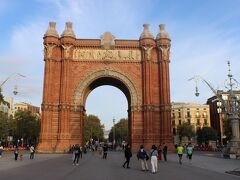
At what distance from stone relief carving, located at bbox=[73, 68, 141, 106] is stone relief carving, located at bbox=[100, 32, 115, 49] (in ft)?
12.4

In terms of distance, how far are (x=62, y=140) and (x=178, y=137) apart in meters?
65.0

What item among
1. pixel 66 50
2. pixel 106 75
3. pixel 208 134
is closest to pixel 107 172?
pixel 106 75

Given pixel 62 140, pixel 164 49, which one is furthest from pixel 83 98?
pixel 164 49

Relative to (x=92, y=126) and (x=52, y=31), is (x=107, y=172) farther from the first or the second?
(x=92, y=126)

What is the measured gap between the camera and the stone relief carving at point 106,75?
45188 millimetres

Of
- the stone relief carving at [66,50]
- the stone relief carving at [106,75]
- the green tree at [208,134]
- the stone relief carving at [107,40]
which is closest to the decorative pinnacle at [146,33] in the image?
the stone relief carving at [107,40]

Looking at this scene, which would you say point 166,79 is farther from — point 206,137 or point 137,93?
point 206,137

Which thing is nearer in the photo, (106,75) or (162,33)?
(106,75)

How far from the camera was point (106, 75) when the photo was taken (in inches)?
1804

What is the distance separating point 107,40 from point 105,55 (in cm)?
248

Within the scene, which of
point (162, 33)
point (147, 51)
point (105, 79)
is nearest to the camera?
point (147, 51)

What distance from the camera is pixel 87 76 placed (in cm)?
4572

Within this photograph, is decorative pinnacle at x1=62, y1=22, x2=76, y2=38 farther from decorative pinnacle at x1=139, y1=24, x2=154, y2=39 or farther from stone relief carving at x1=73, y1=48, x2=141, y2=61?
decorative pinnacle at x1=139, y1=24, x2=154, y2=39

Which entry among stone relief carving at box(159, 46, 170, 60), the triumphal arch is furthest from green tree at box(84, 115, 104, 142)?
stone relief carving at box(159, 46, 170, 60)
